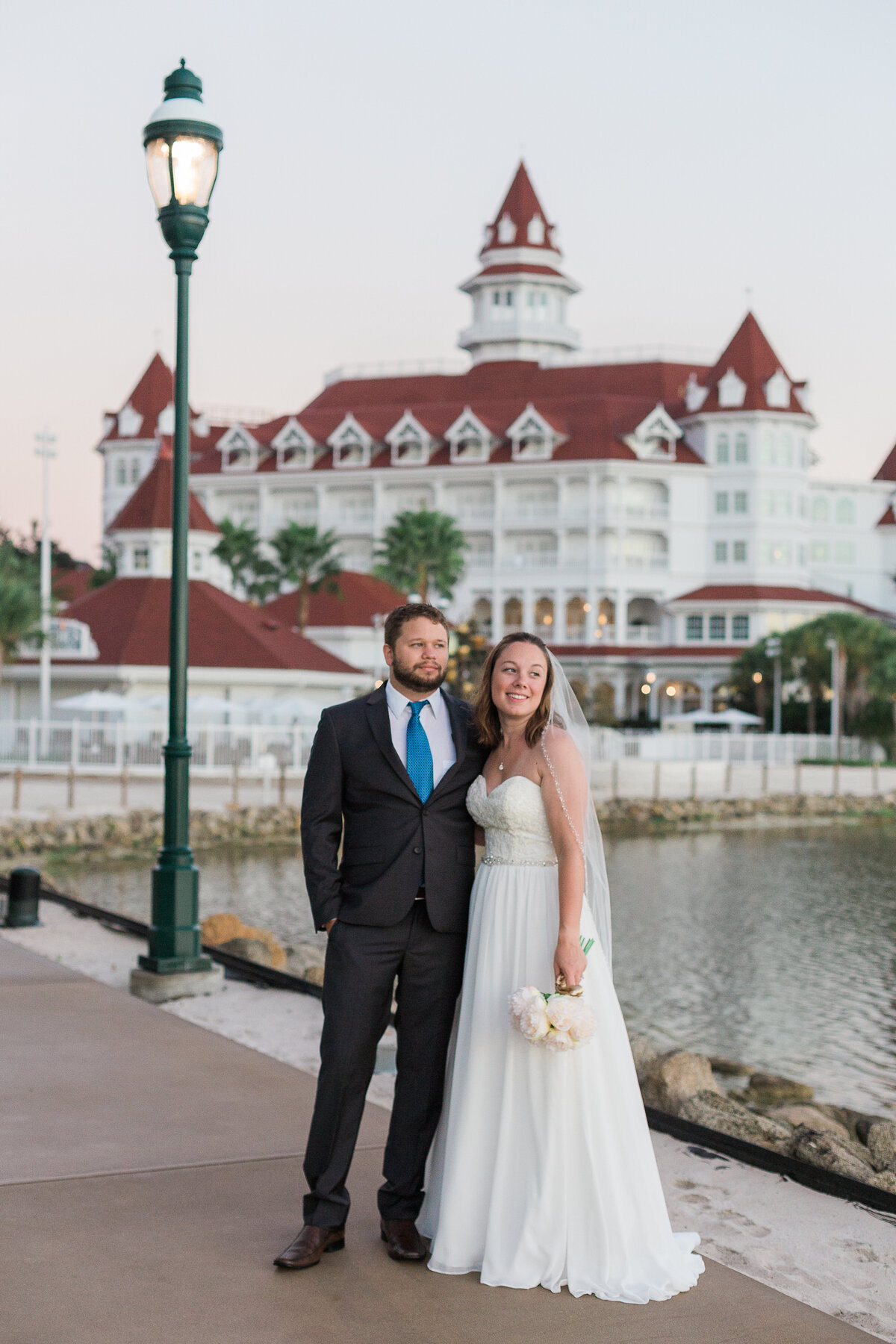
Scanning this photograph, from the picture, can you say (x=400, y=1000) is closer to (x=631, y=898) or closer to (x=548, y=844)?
(x=548, y=844)

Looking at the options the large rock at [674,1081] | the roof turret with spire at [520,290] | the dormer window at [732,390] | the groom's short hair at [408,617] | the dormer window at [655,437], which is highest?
the roof turret with spire at [520,290]


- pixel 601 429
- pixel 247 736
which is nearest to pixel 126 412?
pixel 601 429

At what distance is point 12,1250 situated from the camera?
4.41m

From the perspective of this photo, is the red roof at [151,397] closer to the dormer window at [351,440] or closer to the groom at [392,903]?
the dormer window at [351,440]

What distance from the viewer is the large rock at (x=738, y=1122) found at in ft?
22.7

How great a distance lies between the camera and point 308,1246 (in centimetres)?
439

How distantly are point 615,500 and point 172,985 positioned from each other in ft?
226

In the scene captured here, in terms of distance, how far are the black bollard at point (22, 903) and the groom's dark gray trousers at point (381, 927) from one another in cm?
789

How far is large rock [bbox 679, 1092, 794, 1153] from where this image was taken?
6914 mm

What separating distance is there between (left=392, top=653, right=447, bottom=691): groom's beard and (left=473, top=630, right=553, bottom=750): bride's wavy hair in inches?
5.5

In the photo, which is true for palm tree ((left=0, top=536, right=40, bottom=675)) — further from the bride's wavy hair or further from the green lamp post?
the bride's wavy hair

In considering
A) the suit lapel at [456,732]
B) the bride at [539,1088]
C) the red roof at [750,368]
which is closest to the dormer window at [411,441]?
the red roof at [750,368]

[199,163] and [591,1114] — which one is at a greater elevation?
[199,163]

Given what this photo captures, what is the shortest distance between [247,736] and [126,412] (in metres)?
57.5
